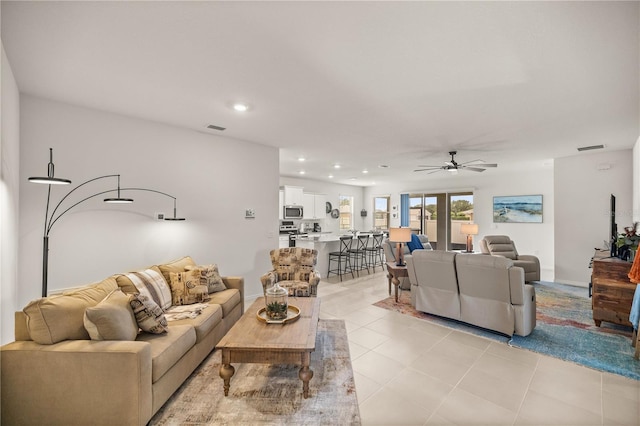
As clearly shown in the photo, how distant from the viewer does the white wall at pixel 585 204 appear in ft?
17.3

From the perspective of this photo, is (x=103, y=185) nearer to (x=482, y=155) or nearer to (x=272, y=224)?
(x=272, y=224)

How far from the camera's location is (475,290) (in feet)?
11.4

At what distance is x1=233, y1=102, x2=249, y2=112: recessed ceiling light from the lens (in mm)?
3154

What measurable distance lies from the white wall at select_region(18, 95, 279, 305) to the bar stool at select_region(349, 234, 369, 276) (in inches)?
102

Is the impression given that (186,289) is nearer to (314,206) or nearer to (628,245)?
(628,245)

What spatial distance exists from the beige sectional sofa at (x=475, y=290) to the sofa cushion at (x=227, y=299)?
2.36 meters

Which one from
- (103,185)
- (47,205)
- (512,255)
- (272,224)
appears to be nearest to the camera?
(47,205)

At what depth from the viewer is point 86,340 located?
1.91 metres

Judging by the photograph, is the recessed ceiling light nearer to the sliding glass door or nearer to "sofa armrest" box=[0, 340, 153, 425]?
"sofa armrest" box=[0, 340, 153, 425]

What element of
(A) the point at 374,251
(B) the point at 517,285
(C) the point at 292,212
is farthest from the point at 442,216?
(B) the point at 517,285

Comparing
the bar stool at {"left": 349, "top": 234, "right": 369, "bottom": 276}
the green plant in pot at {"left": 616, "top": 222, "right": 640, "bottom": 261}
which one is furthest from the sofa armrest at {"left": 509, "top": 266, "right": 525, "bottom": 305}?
the bar stool at {"left": 349, "top": 234, "right": 369, "bottom": 276}

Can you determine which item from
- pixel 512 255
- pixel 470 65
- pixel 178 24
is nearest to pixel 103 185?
pixel 178 24

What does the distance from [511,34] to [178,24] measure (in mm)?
2201

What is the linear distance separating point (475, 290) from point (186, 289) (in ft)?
11.0
